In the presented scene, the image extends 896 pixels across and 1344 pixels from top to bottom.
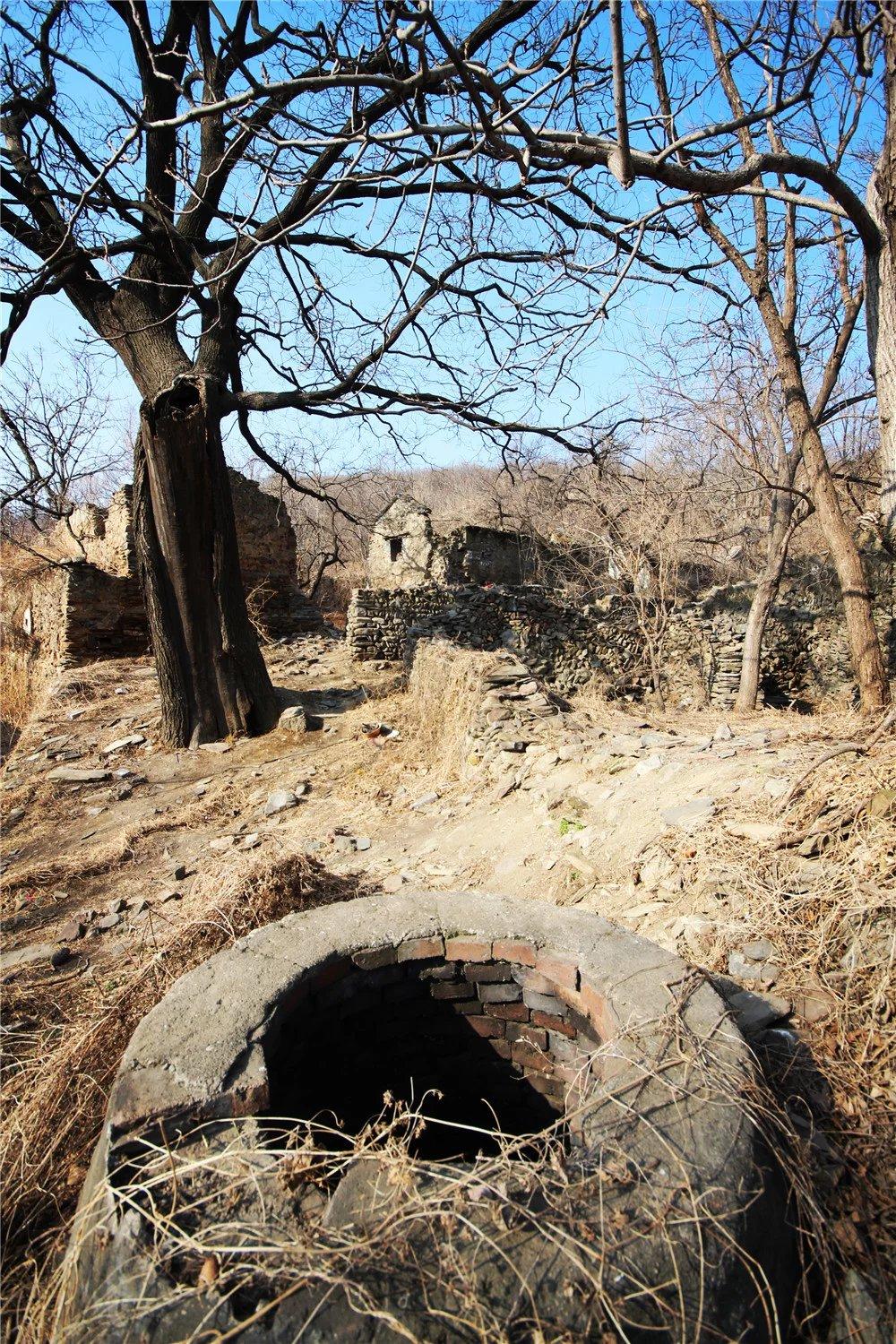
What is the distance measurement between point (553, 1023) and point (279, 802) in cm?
402

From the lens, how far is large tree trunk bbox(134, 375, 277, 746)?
266 inches

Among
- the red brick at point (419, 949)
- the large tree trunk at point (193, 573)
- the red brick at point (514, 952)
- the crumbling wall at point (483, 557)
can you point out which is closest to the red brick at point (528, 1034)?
the red brick at point (514, 952)

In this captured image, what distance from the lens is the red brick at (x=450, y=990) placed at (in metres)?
2.50

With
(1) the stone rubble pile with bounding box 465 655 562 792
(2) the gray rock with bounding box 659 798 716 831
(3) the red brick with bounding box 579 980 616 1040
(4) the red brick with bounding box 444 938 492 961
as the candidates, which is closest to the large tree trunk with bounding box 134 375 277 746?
(1) the stone rubble pile with bounding box 465 655 562 792

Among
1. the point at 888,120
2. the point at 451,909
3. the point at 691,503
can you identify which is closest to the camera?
the point at 451,909

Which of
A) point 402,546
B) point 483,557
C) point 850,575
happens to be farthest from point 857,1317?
point 483,557

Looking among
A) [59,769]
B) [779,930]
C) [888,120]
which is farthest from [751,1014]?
[59,769]

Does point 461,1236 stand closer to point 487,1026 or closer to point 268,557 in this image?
point 487,1026

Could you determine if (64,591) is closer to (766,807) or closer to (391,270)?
(391,270)

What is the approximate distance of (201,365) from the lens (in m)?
6.96

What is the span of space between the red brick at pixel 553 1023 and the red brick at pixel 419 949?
1.28ft

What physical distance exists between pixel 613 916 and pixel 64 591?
10.5 m

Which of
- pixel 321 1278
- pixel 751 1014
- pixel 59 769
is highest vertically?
pixel 321 1278

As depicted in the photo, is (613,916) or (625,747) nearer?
(613,916)
